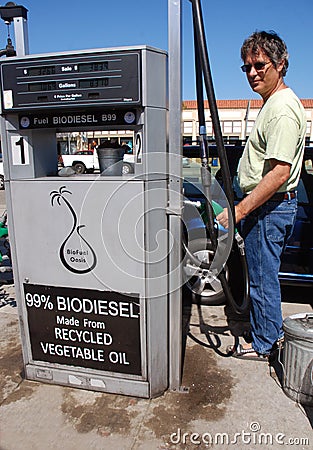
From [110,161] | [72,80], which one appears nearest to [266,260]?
[110,161]

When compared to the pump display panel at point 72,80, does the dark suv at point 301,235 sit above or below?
below

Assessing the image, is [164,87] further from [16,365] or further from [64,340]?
[16,365]

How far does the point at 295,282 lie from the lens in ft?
12.2

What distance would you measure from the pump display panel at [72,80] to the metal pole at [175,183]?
0.24 metres

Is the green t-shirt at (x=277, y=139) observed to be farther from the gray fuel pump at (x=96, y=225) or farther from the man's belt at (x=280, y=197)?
the gray fuel pump at (x=96, y=225)

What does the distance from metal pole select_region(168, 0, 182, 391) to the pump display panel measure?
244mm

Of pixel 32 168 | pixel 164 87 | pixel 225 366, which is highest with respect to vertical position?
pixel 164 87

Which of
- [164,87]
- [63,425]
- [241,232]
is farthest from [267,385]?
[164,87]

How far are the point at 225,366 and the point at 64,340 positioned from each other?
119 centimetres

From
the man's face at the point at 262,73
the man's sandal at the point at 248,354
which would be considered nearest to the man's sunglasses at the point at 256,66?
the man's face at the point at 262,73

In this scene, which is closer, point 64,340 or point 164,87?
point 164,87

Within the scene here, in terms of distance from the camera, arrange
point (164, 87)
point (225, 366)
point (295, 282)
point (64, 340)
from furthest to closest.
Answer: point (295, 282) < point (225, 366) < point (64, 340) < point (164, 87)

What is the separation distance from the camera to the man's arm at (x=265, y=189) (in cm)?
236

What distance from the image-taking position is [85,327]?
2453mm
